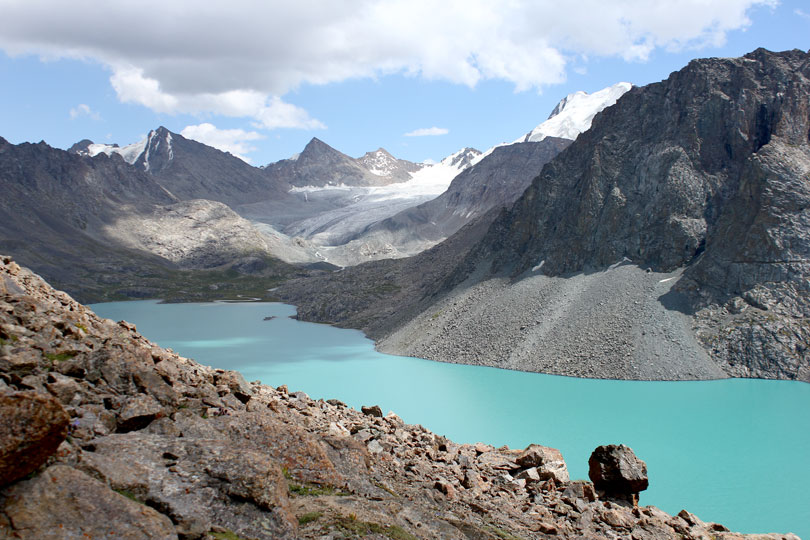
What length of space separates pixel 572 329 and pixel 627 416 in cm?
1485

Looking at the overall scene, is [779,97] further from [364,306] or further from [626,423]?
[364,306]

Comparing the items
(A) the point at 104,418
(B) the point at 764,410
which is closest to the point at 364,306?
(B) the point at 764,410

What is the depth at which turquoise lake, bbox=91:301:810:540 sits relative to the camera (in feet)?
81.5

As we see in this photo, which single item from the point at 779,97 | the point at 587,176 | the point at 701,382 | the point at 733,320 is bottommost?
the point at 701,382

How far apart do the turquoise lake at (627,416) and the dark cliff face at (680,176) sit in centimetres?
1610

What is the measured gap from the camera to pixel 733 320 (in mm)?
47719

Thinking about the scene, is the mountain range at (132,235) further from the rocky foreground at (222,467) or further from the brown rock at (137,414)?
the brown rock at (137,414)

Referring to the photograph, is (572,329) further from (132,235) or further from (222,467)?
(132,235)

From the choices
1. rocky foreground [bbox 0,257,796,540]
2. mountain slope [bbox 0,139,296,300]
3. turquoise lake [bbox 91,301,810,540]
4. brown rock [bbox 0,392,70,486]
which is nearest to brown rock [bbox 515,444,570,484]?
rocky foreground [bbox 0,257,796,540]

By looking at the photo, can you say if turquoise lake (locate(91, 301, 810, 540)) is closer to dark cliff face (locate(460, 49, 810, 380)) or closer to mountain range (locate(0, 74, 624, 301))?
dark cliff face (locate(460, 49, 810, 380))

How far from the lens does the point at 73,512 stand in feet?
23.4

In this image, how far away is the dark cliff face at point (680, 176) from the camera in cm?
5522

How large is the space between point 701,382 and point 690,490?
68.4 ft

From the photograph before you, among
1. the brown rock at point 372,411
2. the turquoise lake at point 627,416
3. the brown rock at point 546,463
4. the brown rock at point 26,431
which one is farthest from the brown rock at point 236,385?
the turquoise lake at point 627,416
